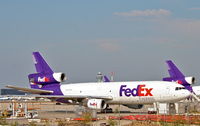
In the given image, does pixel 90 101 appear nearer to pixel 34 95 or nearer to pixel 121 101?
pixel 121 101

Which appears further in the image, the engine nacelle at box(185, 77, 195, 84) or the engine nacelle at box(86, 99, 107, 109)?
the engine nacelle at box(185, 77, 195, 84)

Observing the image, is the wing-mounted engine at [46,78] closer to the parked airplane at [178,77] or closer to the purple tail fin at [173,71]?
the parked airplane at [178,77]

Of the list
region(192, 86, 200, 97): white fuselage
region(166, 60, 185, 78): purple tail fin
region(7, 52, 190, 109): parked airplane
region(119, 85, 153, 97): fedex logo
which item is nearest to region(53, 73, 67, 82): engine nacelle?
region(7, 52, 190, 109): parked airplane

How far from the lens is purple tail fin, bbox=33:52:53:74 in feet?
180

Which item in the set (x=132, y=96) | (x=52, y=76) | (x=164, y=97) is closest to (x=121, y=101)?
(x=132, y=96)

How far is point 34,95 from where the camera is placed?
51125 mm

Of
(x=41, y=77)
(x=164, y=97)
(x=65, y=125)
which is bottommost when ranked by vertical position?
(x=65, y=125)

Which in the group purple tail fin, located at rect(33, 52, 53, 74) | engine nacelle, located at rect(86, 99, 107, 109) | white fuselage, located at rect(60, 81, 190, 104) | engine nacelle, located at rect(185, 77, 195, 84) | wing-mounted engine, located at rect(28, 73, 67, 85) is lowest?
engine nacelle, located at rect(86, 99, 107, 109)

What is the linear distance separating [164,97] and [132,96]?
3621 mm

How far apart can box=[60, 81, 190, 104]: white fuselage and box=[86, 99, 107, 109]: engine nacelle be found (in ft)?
5.47

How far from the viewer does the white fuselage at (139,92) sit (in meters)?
44.6

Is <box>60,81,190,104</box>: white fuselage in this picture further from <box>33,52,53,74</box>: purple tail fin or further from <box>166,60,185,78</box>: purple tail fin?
<box>166,60,185,78</box>: purple tail fin

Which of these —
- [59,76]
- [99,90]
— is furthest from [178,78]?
[59,76]

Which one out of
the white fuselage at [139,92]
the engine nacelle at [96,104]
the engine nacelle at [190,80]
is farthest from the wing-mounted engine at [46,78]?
the engine nacelle at [190,80]
